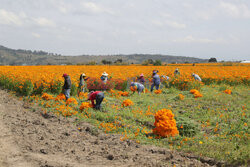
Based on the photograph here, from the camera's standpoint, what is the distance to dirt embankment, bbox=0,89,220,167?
527 cm

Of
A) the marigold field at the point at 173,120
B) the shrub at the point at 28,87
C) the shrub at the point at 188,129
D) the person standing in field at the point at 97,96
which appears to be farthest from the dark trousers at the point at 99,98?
the shrub at the point at 28,87

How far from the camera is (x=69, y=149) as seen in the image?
6203 mm

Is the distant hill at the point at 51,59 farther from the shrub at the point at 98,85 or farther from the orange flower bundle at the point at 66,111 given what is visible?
the orange flower bundle at the point at 66,111

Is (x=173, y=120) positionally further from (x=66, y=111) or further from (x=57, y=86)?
(x=57, y=86)

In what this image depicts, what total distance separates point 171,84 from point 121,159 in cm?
1469

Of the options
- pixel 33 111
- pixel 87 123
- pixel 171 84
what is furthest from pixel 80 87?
pixel 171 84

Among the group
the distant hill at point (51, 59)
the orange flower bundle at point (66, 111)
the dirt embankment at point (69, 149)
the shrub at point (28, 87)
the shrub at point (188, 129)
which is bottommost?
the dirt embankment at point (69, 149)

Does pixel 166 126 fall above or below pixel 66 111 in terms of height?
above

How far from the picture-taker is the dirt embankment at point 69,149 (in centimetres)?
527

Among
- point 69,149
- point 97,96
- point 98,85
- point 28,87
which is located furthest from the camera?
point 98,85

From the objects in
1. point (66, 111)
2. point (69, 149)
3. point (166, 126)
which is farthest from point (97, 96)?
point (166, 126)

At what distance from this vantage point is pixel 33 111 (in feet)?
35.3

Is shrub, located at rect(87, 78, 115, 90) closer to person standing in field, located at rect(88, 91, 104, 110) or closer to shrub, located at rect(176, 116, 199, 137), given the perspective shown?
person standing in field, located at rect(88, 91, 104, 110)

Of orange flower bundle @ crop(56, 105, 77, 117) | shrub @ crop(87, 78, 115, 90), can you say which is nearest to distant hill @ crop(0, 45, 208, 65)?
shrub @ crop(87, 78, 115, 90)
